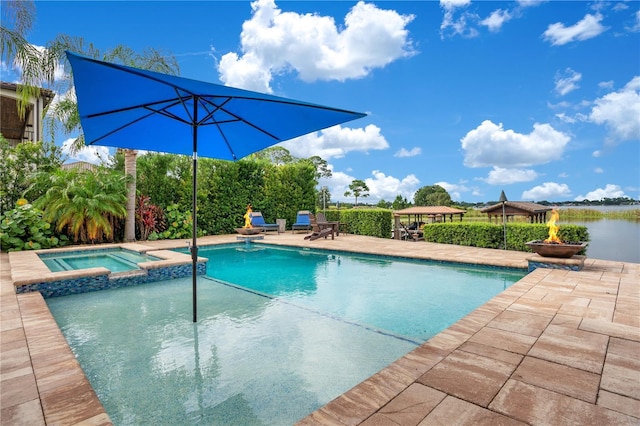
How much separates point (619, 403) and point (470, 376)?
2.61 ft

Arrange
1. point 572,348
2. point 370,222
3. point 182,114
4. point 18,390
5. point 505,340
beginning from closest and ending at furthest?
1. point 18,390
2. point 572,348
3. point 505,340
4. point 182,114
5. point 370,222

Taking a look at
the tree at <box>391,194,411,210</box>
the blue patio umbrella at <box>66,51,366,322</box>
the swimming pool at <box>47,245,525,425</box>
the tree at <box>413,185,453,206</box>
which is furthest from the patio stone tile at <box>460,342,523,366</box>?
the tree at <box>413,185,453,206</box>

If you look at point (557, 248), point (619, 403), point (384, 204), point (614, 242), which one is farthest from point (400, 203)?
point (619, 403)

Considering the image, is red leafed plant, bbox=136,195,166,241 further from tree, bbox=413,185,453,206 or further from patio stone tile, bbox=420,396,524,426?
tree, bbox=413,185,453,206

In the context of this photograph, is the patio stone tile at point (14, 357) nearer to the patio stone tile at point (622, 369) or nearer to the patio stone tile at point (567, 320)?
the patio stone tile at point (622, 369)

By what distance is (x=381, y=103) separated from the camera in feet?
74.1

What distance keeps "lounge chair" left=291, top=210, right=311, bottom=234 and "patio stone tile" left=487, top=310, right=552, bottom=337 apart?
1126 cm

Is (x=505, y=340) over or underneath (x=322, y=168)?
underneath

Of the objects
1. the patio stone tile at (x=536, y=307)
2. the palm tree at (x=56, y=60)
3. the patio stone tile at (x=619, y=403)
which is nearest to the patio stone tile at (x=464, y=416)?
the patio stone tile at (x=619, y=403)

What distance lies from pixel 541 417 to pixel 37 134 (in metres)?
17.6

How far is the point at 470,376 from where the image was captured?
2.26 m

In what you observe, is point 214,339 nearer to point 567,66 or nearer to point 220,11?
point 220,11

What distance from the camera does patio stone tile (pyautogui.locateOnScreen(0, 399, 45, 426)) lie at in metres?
1.82

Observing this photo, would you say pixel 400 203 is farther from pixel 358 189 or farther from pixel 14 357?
pixel 14 357
